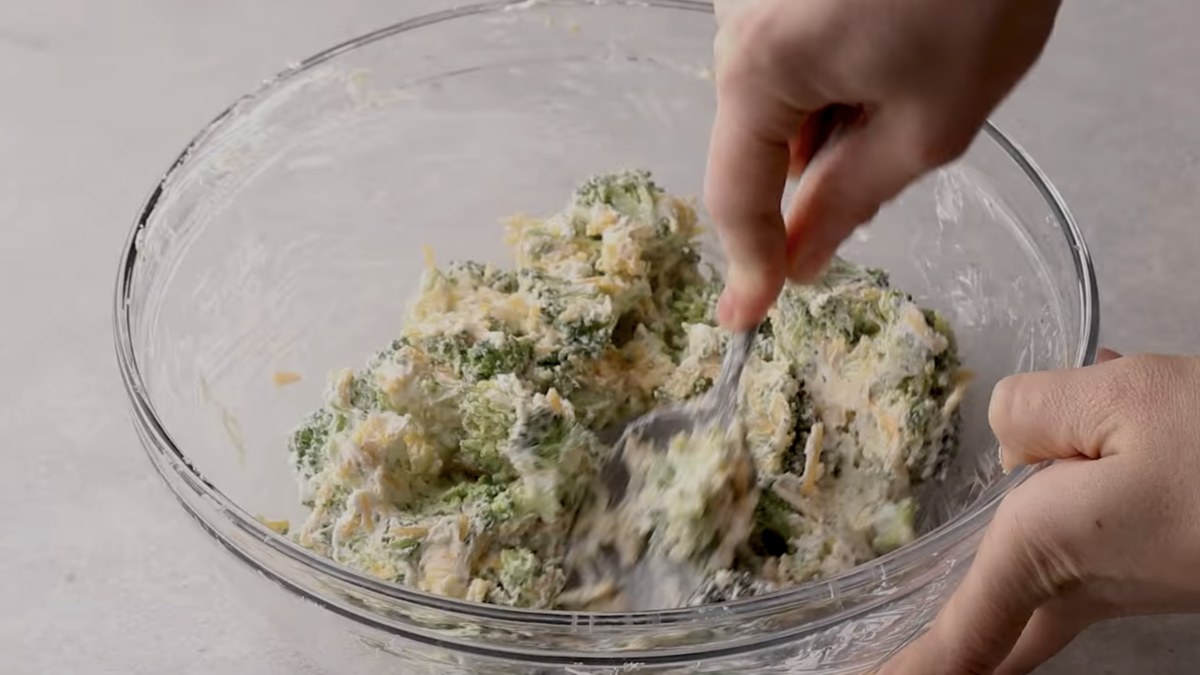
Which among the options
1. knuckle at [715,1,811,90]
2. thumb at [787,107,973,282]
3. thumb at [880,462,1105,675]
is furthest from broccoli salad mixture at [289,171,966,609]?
knuckle at [715,1,811,90]

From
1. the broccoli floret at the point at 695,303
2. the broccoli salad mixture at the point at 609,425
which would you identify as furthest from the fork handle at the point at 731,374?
the broccoli floret at the point at 695,303

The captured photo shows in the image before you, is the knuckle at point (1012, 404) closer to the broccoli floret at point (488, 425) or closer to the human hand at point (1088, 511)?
the human hand at point (1088, 511)

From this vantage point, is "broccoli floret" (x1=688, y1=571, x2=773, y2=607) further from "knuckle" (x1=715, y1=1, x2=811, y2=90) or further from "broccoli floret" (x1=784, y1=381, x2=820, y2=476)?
"knuckle" (x1=715, y1=1, x2=811, y2=90)

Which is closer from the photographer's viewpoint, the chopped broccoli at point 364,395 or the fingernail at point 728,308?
the fingernail at point 728,308

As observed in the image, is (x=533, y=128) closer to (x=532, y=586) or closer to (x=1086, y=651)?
(x=532, y=586)

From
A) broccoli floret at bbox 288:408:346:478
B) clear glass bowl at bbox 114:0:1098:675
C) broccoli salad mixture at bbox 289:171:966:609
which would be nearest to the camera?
clear glass bowl at bbox 114:0:1098:675

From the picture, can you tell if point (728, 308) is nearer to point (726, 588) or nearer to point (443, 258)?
point (726, 588)
